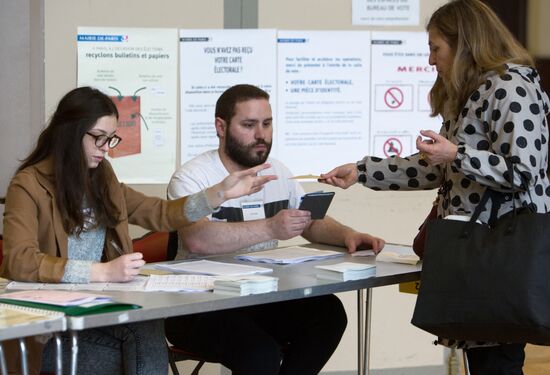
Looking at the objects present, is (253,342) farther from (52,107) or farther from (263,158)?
(52,107)

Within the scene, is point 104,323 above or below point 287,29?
below

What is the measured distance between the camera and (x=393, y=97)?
5.04m

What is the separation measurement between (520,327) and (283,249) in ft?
3.81

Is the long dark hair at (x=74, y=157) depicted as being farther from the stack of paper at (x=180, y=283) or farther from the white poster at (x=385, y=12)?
the white poster at (x=385, y=12)

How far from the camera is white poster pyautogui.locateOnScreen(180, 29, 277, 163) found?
478 cm

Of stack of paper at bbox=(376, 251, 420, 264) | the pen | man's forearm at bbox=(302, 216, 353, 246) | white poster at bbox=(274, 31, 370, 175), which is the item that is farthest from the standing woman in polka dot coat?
white poster at bbox=(274, 31, 370, 175)

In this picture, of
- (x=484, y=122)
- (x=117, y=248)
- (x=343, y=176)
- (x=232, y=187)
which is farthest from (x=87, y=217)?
(x=484, y=122)

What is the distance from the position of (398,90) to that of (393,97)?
0.05m

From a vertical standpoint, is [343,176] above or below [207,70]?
below

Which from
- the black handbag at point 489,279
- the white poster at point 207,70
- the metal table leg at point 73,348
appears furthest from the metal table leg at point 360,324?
the metal table leg at point 73,348

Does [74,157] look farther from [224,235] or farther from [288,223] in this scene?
[288,223]

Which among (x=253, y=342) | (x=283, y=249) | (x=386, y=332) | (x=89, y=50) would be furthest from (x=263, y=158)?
(x=386, y=332)

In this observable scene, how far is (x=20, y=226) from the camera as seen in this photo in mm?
2891

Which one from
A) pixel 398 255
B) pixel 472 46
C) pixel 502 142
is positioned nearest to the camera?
pixel 502 142
